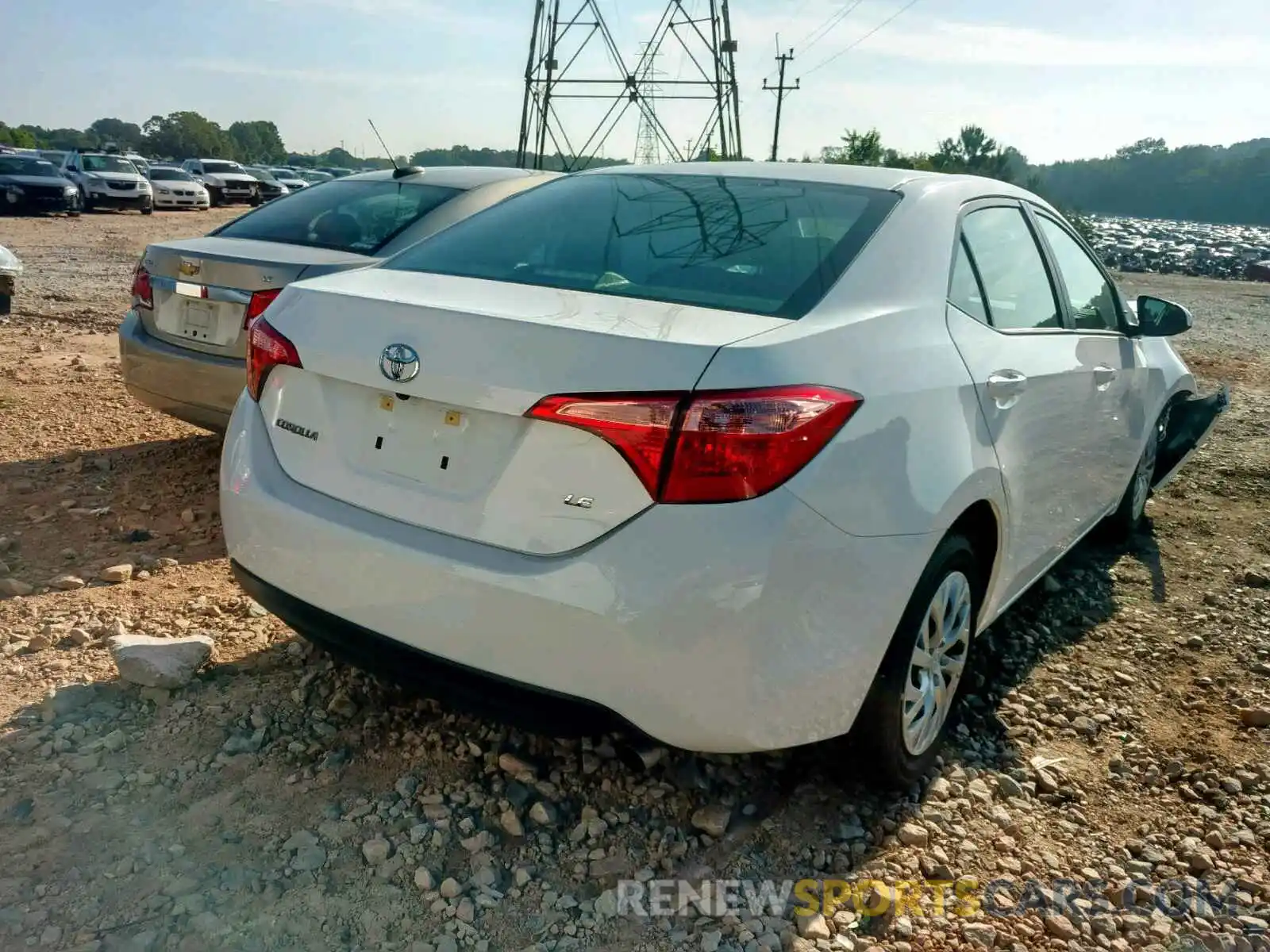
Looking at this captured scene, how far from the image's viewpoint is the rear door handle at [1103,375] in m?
3.61

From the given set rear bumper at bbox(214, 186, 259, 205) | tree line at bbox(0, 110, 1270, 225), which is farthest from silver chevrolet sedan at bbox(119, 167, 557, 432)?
tree line at bbox(0, 110, 1270, 225)

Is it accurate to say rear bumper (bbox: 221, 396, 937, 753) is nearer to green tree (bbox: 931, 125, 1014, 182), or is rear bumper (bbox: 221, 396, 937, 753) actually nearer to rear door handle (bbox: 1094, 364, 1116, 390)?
rear door handle (bbox: 1094, 364, 1116, 390)

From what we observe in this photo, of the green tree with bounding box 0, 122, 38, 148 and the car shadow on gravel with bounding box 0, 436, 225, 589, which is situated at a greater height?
the green tree with bounding box 0, 122, 38, 148

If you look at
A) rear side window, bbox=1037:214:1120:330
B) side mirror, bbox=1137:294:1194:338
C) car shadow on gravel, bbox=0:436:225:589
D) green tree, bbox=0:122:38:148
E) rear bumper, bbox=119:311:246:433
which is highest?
green tree, bbox=0:122:38:148

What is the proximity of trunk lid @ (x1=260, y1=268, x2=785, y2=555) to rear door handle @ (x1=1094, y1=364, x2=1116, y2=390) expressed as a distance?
1857mm

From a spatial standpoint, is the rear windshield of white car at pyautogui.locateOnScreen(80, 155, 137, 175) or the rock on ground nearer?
the rock on ground

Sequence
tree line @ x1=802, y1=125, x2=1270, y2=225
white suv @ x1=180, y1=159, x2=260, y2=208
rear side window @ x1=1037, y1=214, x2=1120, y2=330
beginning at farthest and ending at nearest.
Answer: tree line @ x1=802, y1=125, x2=1270, y2=225 < white suv @ x1=180, y1=159, x2=260, y2=208 < rear side window @ x1=1037, y1=214, x2=1120, y2=330

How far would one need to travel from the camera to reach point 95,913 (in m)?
2.18

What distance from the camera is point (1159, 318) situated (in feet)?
13.8

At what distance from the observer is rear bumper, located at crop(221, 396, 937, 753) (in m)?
2.05

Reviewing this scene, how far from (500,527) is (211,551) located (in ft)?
8.09

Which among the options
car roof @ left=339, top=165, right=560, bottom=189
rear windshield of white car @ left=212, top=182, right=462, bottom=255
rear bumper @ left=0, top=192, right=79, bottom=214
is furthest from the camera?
rear bumper @ left=0, top=192, right=79, bottom=214

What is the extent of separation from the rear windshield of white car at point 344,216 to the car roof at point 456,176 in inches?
2.8

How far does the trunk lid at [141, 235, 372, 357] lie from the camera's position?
177 inches
